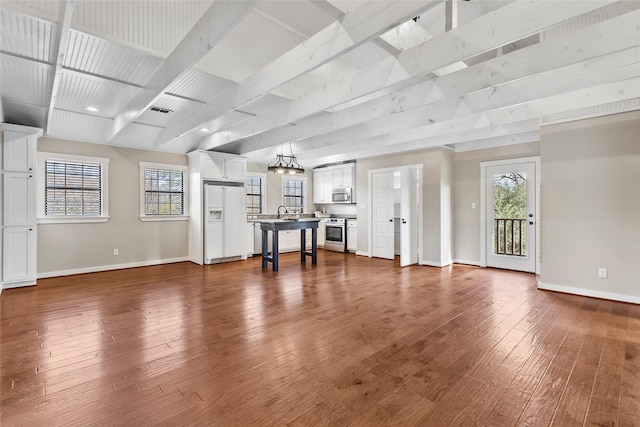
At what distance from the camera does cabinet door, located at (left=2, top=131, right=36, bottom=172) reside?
4.46 metres

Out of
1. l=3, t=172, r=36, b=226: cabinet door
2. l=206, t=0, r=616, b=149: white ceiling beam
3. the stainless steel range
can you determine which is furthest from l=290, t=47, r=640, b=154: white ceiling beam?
l=3, t=172, r=36, b=226: cabinet door

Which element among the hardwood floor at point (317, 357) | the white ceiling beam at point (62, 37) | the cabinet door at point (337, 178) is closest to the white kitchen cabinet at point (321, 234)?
the cabinet door at point (337, 178)

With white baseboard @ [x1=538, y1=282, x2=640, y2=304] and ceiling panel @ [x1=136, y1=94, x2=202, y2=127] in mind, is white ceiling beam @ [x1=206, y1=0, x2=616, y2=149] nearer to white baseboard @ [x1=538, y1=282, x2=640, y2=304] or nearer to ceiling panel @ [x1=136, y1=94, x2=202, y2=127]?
ceiling panel @ [x1=136, y1=94, x2=202, y2=127]

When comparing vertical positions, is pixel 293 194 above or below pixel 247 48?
below

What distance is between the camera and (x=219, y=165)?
21.8ft

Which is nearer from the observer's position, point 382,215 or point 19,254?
point 19,254

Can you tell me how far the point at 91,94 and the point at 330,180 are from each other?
5779mm

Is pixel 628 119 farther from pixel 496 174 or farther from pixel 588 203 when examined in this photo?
pixel 496 174

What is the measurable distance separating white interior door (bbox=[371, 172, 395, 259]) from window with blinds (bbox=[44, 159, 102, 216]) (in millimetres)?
5784

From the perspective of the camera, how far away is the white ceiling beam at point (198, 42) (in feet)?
6.51

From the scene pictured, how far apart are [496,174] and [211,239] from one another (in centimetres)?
601

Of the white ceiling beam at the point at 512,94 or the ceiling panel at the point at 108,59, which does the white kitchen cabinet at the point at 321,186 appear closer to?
the white ceiling beam at the point at 512,94

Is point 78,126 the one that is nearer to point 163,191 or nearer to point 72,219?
point 72,219

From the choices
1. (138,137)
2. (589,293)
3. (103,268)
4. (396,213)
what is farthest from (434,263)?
(103,268)
